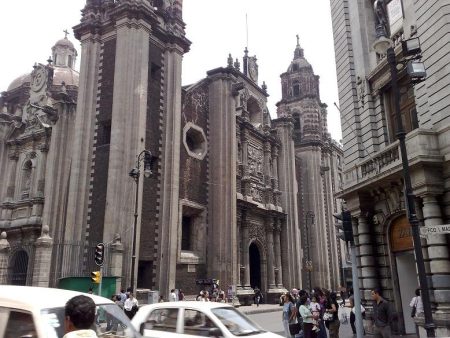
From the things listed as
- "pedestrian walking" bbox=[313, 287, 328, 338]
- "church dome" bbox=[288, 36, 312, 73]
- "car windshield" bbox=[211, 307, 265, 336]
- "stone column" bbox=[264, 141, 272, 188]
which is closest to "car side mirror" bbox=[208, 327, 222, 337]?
"car windshield" bbox=[211, 307, 265, 336]

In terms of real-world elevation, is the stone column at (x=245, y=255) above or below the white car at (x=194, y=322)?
above

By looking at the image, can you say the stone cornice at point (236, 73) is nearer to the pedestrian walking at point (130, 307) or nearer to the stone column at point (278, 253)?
the stone column at point (278, 253)

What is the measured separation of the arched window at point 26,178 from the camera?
30.1 m

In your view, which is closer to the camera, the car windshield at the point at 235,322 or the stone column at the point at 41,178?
the car windshield at the point at 235,322

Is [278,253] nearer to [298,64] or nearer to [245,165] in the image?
[245,165]

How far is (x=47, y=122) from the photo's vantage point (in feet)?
99.9

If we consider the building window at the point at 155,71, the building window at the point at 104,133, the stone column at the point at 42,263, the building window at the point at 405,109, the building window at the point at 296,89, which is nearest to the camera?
the building window at the point at 405,109

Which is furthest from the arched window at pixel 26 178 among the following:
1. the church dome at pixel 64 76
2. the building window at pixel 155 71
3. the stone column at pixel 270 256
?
the stone column at pixel 270 256

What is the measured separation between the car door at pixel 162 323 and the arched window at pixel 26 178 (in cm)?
2505

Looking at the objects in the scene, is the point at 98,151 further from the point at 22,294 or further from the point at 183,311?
the point at 22,294

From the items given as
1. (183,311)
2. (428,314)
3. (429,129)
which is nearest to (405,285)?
(429,129)

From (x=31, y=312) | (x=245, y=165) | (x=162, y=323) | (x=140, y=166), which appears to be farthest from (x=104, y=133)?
(x=31, y=312)

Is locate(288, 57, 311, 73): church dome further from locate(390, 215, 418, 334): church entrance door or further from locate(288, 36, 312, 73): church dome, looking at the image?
locate(390, 215, 418, 334): church entrance door

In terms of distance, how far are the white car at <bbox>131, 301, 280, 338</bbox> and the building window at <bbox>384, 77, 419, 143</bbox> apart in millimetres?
9466
